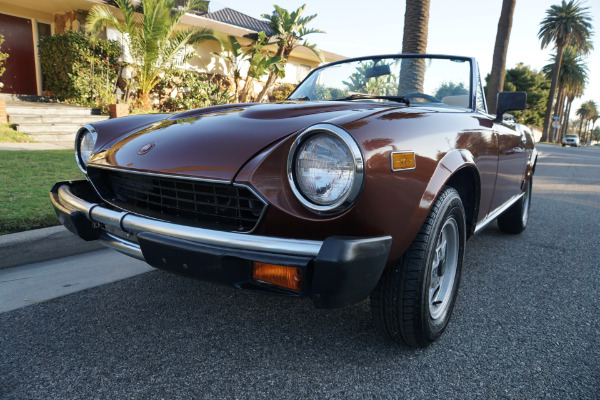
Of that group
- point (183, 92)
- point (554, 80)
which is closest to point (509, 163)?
point (183, 92)

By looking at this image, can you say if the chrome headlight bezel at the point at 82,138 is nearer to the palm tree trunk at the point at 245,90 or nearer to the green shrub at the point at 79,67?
the green shrub at the point at 79,67

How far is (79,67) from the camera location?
9297 mm

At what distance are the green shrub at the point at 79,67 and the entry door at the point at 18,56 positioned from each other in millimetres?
916

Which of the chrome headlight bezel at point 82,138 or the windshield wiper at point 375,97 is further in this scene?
the windshield wiper at point 375,97

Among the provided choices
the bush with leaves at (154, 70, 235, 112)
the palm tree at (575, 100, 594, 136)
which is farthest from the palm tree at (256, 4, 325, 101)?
the palm tree at (575, 100, 594, 136)

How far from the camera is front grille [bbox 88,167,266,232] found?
1535 mm

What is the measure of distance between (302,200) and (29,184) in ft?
11.6

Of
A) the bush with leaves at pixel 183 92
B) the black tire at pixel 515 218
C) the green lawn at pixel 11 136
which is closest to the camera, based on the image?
the black tire at pixel 515 218

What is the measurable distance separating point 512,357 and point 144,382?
147cm

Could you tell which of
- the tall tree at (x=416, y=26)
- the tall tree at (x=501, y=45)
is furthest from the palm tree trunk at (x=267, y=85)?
the tall tree at (x=416, y=26)

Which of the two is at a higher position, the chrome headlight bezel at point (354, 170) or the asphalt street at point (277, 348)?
the chrome headlight bezel at point (354, 170)

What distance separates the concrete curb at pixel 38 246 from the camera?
8.41 feet

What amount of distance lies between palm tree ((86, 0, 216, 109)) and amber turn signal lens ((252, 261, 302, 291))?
975cm

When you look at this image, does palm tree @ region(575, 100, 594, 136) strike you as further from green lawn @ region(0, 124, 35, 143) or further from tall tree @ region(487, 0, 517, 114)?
green lawn @ region(0, 124, 35, 143)
